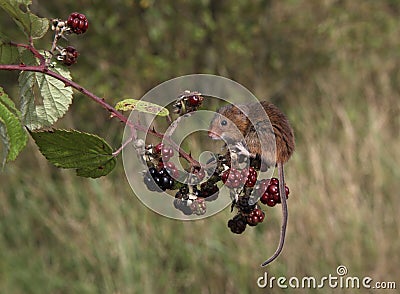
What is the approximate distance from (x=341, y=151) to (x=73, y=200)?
1.56m

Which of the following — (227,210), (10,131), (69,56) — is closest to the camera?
(10,131)

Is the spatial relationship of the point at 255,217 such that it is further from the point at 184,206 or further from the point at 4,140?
the point at 4,140

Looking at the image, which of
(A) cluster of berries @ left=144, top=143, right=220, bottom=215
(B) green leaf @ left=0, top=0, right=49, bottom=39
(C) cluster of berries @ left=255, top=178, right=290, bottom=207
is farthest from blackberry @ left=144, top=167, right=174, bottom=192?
(B) green leaf @ left=0, top=0, right=49, bottom=39

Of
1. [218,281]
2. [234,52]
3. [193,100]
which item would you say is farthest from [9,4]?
[234,52]

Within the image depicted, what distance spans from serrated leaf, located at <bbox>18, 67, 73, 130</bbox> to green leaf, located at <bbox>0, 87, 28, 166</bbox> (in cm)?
10

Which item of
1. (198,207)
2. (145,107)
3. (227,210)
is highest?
(227,210)

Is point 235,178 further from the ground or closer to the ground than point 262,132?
closer to the ground

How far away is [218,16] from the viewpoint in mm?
5273

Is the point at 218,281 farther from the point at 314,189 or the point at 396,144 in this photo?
the point at 396,144

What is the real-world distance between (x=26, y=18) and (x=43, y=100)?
0.10 metres

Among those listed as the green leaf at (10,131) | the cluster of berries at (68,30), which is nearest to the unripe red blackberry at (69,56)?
the cluster of berries at (68,30)

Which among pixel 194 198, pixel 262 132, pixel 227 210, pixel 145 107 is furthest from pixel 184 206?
pixel 227 210

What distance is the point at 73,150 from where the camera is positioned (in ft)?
2.27

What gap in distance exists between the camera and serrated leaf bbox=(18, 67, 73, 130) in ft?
2.48
